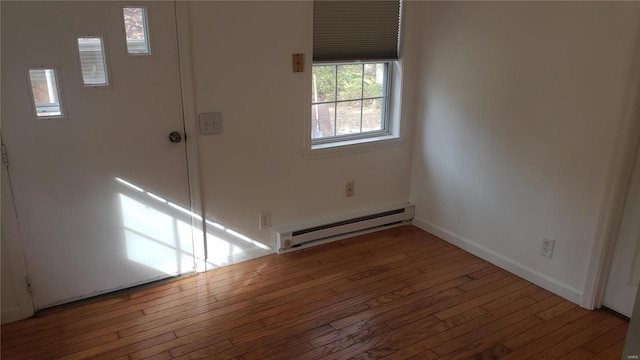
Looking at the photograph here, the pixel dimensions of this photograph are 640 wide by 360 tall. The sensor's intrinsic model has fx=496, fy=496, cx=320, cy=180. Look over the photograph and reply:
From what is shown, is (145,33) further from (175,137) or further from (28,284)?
(28,284)

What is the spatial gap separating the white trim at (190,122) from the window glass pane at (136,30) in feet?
0.57

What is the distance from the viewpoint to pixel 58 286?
9.08 ft

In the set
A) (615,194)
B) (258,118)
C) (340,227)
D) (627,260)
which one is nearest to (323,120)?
(258,118)

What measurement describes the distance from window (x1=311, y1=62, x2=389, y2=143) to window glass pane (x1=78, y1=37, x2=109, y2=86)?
133cm

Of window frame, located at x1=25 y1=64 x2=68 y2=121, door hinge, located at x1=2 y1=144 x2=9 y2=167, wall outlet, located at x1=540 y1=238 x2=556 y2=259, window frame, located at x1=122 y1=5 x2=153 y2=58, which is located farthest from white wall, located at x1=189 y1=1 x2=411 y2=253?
wall outlet, located at x1=540 y1=238 x2=556 y2=259

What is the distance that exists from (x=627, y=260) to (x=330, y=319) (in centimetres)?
164

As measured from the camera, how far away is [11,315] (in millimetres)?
2654

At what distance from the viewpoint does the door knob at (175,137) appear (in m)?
2.87

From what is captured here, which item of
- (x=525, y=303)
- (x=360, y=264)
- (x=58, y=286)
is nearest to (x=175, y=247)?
(x=58, y=286)

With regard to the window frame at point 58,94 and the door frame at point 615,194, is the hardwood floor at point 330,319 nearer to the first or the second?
the door frame at point 615,194

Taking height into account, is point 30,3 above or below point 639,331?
above

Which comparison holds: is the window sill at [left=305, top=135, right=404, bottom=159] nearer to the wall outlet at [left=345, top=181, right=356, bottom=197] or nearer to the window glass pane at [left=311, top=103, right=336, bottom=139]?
the window glass pane at [left=311, top=103, right=336, bottom=139]

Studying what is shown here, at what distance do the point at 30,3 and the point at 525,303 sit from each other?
3.05 meters

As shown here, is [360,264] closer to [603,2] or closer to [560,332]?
[560,332]
